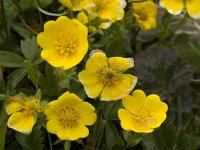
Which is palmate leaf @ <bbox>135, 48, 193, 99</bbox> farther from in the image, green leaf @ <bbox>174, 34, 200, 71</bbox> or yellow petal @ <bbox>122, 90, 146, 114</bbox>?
yellow petal @ <bbox>122, 90, 146, 114</bbox>

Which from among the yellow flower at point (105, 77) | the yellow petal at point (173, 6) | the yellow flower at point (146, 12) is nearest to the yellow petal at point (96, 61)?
the yellow flower at point (105, 77)

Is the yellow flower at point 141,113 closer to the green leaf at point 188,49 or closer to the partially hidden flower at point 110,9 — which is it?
the partially hidden flower at point 110,9

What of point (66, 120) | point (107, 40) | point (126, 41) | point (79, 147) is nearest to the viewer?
point (66, 120)

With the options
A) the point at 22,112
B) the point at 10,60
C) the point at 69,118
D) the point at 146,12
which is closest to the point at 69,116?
the point at 69,118

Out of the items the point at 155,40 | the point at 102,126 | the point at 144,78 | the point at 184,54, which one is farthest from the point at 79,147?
the point at 155,40

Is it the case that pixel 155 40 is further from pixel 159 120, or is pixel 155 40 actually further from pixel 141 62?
pixel 159 120
